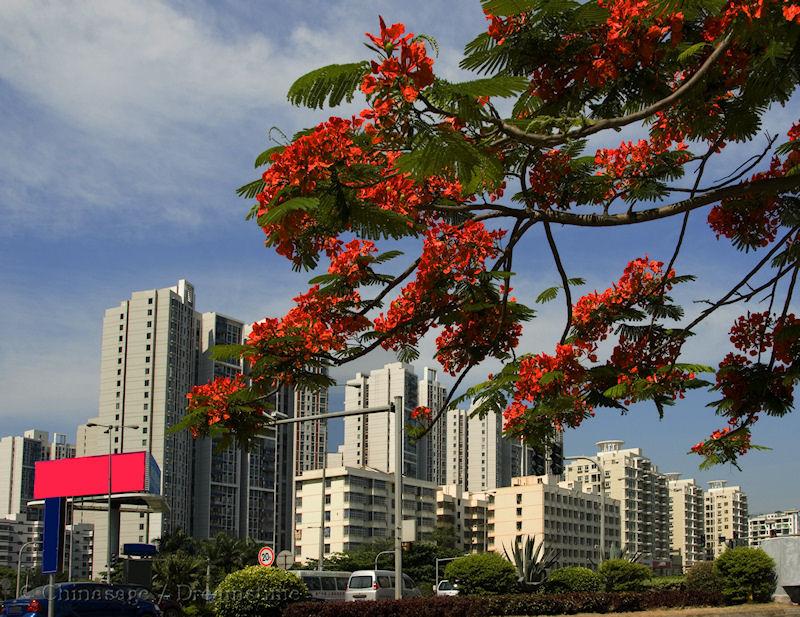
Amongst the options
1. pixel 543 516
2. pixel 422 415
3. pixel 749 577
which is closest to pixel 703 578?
pixel 749 577

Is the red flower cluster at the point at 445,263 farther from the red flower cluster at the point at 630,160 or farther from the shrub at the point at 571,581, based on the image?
the shrub at the point at 571,581

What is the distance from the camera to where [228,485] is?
127m

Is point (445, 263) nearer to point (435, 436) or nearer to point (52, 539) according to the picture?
point (52, 539)

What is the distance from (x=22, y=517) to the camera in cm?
17788

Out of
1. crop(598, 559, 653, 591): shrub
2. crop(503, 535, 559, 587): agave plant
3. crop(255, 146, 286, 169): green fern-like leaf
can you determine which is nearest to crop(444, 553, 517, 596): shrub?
crop(503, 535, 559, 587): agave plant

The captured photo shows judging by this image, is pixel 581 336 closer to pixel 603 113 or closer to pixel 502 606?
pixel 603 113

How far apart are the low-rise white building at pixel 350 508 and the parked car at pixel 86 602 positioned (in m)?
92.2

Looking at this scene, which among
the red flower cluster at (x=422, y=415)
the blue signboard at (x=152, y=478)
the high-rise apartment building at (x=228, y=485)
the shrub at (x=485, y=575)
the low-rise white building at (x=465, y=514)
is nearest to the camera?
the red flower cluster at (x=422, y=415)

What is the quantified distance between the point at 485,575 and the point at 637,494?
15926cm

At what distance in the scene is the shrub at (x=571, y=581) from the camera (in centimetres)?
2833

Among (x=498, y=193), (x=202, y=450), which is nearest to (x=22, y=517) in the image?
(x=202, y=450)

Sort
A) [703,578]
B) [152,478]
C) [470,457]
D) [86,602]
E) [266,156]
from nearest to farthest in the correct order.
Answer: [266,156], [86,602], [703,578], [152,478], [470,457]

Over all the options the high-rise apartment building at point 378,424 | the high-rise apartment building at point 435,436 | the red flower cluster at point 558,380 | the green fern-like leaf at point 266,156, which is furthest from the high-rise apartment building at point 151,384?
the green fern-like leaf at point 266,156

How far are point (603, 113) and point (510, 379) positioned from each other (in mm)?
3321
